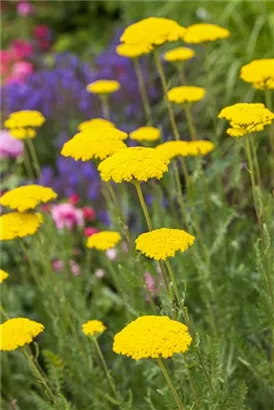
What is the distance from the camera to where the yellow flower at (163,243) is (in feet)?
4.21

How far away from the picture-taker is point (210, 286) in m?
1.98

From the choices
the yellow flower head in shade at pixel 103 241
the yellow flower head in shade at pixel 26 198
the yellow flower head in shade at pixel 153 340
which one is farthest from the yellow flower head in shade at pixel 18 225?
the yellow flower head in shade at pixel 153 340

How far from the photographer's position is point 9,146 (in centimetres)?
311

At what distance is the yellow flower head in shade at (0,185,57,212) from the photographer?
68.1 inches

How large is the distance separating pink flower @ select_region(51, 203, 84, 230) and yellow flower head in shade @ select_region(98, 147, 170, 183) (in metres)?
1.36

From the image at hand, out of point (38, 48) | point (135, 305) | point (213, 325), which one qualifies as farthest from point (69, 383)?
point (38, 48)

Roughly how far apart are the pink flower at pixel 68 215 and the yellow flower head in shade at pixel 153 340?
151 cm

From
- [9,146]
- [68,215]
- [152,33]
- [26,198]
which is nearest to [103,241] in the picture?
[26,198]

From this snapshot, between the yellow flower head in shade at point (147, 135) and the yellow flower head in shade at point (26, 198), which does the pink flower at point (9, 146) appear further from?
the yellow flower head in shade at point (26, 198)

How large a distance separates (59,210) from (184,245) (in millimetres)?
1488

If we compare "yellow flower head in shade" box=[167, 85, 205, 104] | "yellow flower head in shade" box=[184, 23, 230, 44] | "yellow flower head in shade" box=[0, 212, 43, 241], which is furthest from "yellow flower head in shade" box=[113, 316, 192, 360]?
"yellow flower head in shade" box=[184, 23, 230, 44]

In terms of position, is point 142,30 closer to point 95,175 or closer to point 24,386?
Answer: point 24,386

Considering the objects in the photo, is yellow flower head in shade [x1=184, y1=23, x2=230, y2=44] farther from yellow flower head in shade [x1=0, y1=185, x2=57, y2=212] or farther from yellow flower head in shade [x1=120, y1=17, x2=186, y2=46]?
yellow flower head in shade [x1=0, y1=185, x2=57, y2=212]

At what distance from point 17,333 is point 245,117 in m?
0.56
